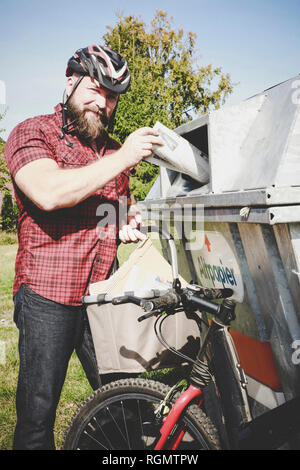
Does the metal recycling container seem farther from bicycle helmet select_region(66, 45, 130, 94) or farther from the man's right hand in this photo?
bicycle helmet select_region(66, 45, 130, 94)

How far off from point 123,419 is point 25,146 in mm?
1487

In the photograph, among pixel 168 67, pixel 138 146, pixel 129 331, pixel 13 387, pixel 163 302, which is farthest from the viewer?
pixel 168 67

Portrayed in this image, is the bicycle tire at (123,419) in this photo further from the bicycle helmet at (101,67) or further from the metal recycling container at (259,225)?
the bicycle helmet at (101,67)

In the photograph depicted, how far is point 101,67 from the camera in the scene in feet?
5.97

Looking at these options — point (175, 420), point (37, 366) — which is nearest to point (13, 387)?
point (37, 366)

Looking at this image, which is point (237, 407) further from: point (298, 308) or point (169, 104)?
point (169, 104)

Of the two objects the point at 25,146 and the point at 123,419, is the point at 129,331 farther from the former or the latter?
the point at 25,146

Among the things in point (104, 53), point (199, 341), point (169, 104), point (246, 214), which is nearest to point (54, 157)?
point (104, 53)

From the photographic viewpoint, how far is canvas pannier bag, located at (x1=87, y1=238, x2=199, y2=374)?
1.78 m

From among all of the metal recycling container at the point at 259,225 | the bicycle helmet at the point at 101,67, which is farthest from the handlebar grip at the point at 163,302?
the bicycle helmet at the point at 101,67

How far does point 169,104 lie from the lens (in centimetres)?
1875

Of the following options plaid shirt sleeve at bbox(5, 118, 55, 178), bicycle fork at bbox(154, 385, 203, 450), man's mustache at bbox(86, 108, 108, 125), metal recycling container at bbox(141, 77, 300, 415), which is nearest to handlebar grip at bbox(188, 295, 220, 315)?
metal recycling container at bbox(141, 77, 300, 415)

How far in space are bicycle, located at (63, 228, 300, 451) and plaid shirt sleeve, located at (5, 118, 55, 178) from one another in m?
0.69

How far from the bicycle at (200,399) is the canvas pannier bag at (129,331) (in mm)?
104
